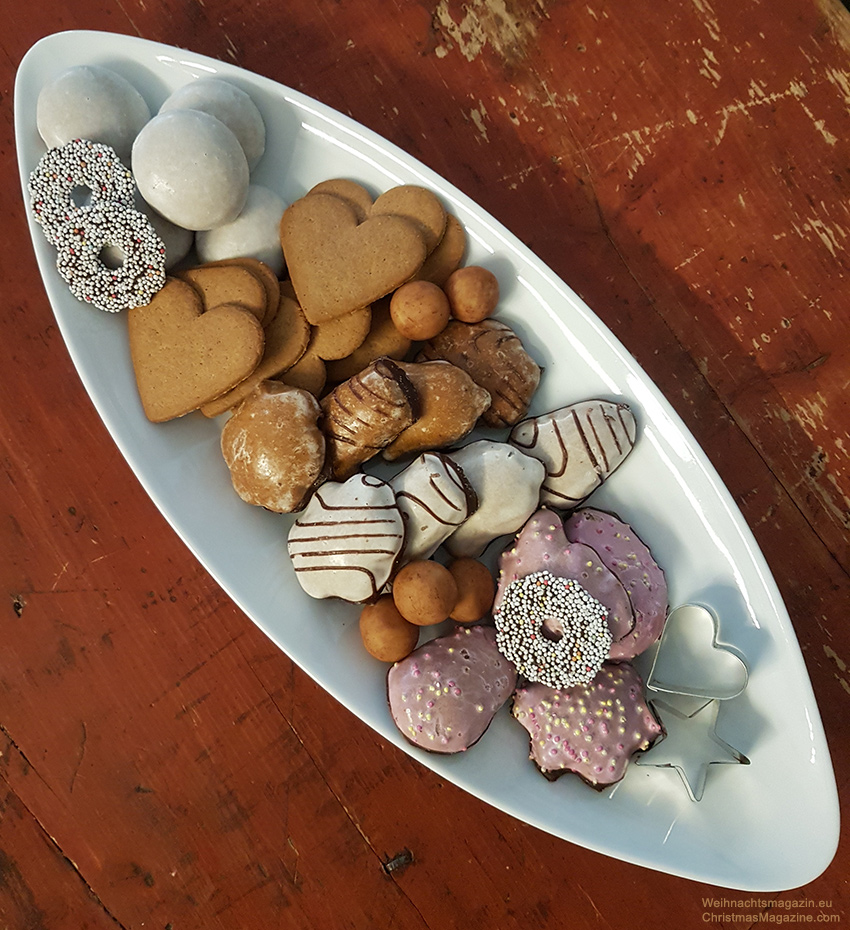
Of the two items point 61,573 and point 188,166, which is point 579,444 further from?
point 61,573

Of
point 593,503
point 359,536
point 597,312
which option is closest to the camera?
point 359,536

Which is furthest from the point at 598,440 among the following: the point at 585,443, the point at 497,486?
the point at 497,486

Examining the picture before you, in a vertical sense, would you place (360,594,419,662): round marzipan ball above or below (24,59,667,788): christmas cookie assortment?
below

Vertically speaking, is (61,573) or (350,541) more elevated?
(350,541)

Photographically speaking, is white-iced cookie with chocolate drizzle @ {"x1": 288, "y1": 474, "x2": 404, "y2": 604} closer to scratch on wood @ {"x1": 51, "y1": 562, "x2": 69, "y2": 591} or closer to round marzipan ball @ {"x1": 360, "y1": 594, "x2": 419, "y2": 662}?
round marzipan ball @ {"x1": 360, "y1": 594, "x2": 419, "y2": 662}

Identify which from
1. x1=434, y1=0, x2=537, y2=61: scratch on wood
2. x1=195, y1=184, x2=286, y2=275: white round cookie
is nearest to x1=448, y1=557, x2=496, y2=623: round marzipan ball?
x1=195, y1=184, x2=286, y2=275: white round cookie

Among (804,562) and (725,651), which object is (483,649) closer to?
(725,651)

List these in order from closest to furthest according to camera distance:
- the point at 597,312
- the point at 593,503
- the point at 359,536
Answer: the point at 359,536, the point at 593,503, the point at 597,312
